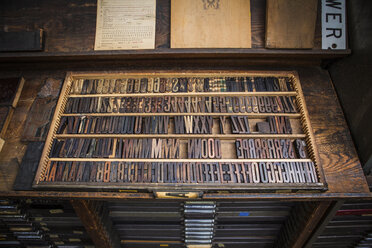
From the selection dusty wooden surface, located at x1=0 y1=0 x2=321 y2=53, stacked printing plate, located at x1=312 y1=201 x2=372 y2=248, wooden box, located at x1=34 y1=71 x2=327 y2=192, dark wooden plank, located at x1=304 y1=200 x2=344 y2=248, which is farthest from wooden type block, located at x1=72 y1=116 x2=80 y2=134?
stacked printing plate, located at x1=312 y1=201 x2=372 y2=248

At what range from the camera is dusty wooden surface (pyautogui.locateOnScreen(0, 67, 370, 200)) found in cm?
162

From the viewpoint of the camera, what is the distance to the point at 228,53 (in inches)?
81.6

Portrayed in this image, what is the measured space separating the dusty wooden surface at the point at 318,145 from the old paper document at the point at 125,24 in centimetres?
58

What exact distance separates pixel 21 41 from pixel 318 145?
2.77m

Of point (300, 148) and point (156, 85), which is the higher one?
point (156, 85)

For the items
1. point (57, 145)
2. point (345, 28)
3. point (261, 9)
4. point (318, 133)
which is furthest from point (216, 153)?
point (345, 28)

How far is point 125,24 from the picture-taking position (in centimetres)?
219

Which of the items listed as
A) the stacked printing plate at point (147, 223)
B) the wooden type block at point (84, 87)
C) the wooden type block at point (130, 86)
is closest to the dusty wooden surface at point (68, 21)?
the wooden type block at point (84, 87)

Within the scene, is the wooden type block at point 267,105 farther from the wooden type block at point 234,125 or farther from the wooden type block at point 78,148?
the wooden type block at point 78,148

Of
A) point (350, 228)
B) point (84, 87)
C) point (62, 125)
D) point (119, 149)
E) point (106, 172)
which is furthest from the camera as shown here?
point (350, 228)

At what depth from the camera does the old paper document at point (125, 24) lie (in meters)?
2.14

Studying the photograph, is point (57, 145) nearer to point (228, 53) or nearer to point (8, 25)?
point (8, 25)

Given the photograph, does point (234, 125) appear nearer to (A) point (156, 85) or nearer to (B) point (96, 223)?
(A) point (156, 85)

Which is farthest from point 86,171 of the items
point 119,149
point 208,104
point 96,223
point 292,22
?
point 292,22
